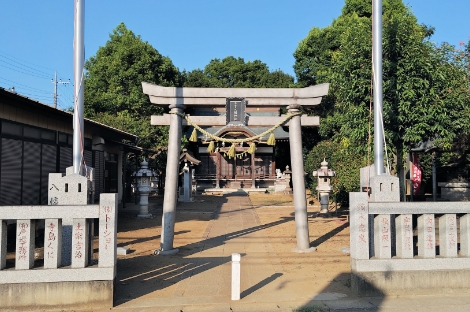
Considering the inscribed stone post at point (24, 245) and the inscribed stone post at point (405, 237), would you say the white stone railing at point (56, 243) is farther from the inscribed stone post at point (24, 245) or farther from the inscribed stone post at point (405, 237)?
the inscribed stone post at point (405, 237)

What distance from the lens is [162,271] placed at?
26.3ft

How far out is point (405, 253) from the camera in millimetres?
6645

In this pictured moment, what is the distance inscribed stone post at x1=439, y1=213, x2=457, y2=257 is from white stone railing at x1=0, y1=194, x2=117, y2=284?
18.5ft

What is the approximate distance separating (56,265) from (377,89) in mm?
6791

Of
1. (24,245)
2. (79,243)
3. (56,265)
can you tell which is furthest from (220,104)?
(24,245)

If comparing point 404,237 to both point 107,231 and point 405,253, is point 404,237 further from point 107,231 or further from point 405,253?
point 107,231

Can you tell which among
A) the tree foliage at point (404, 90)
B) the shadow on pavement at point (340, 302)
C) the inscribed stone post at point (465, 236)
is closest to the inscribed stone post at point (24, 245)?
the shadow on pavement at point (340, 302)

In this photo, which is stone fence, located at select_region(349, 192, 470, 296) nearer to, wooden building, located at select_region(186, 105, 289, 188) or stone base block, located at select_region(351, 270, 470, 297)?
stone base block, located at select_region(351, 270, 470, 297)

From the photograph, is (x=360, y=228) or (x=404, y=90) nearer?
(x=360, y=228)

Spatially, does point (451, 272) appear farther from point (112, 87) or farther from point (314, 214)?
point (112, 87)

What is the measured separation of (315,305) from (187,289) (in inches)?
88.9

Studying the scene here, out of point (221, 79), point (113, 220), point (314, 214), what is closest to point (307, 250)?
point (113, 220)

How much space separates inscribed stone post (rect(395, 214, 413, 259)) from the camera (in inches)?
262

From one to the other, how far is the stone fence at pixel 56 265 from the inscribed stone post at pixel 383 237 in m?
4.42
